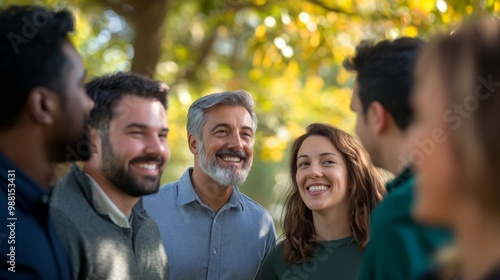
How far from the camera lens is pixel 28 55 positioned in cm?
208

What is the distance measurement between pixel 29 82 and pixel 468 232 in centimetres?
134

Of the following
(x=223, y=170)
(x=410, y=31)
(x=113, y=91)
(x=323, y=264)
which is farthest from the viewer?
(x=410, y=31)

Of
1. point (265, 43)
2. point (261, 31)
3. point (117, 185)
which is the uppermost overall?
point (261, 31)

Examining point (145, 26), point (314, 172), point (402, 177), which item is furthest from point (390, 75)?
point (145, 26)

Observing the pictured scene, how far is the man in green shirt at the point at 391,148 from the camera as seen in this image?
213 centimetres

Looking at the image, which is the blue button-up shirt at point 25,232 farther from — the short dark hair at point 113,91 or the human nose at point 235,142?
the human nose at point 235,142

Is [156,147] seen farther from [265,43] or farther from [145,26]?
[145,26]

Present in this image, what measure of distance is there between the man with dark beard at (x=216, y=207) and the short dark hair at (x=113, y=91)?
1200 millimetres

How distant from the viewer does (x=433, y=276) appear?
4.68 ft

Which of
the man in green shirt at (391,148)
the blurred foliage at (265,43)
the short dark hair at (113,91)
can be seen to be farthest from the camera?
the blurred foliage at (265,43)

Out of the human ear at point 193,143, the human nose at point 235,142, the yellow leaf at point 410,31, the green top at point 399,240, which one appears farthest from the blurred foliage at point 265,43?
the green top at point 399,240

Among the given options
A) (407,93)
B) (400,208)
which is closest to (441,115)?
(400,208)

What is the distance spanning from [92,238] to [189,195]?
5.17 ft

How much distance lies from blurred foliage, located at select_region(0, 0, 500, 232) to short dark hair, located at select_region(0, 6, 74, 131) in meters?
2.50
